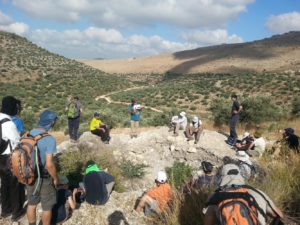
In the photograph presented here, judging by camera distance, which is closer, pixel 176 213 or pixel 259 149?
pixel 176 213

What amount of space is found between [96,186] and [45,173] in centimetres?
202

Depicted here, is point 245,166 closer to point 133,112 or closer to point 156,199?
point 156,199

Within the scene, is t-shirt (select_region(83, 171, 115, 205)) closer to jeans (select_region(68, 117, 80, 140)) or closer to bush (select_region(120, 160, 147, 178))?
bush (select_region(120, 160, 147, 178))

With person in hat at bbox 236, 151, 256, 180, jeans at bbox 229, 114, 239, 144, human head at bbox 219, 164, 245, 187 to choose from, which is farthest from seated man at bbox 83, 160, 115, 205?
jeans at bbox 229, 114, 239, 144

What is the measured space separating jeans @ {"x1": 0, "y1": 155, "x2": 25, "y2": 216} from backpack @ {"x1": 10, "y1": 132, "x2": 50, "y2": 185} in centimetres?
111

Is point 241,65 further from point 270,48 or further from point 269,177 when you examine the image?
point 269,177

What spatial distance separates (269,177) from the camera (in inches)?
200

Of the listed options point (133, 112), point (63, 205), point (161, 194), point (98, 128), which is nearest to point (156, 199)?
point (161, 194)

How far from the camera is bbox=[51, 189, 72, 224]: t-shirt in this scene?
5.14 meters

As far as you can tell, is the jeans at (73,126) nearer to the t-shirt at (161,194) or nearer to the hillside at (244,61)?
the t-shirt at (161,194)

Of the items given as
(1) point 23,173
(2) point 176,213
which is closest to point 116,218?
(2) point 176,213

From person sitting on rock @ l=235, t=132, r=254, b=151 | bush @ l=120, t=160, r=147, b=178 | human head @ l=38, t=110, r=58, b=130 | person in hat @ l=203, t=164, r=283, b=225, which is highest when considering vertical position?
human head @ l=38, t=110, r=58, b=130

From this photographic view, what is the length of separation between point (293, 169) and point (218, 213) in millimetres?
2507

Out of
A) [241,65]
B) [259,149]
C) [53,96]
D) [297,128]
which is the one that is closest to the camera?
[259,149]
